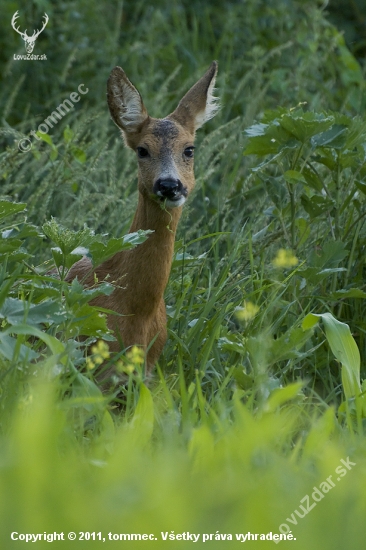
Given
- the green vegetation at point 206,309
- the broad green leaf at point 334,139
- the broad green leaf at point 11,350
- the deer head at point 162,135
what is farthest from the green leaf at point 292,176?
the broad green leaf at point 11,350

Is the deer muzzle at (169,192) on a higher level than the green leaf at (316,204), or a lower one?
higher

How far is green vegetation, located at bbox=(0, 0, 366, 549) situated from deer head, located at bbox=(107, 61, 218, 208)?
1.09ft

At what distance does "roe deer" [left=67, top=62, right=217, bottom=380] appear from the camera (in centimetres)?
391

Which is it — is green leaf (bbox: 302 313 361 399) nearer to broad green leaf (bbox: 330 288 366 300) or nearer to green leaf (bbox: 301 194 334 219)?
broad green leaf (bbox: 330 288 366 300)

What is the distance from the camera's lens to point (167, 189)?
3961mm

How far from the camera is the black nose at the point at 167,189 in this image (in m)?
3.96

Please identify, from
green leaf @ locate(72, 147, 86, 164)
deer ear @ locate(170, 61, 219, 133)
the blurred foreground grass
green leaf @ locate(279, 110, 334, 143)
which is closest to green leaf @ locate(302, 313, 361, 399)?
the blurred foreground grass

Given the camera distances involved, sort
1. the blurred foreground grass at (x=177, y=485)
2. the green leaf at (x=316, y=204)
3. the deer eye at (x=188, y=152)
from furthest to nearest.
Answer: the deer eye at (x=188, y=152) → the green leaf at (x=316, y=204) → the blurred foreground grass at (x=177, y=485)

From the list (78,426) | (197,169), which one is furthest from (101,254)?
(197,169)

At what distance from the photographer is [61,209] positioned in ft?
18.0

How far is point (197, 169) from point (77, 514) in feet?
12.4

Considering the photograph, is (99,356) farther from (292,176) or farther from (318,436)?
(292,176)

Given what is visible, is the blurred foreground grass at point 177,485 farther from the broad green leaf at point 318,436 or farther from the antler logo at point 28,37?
the antler logo at point 28,37

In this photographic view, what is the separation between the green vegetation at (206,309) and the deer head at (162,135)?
33cm
